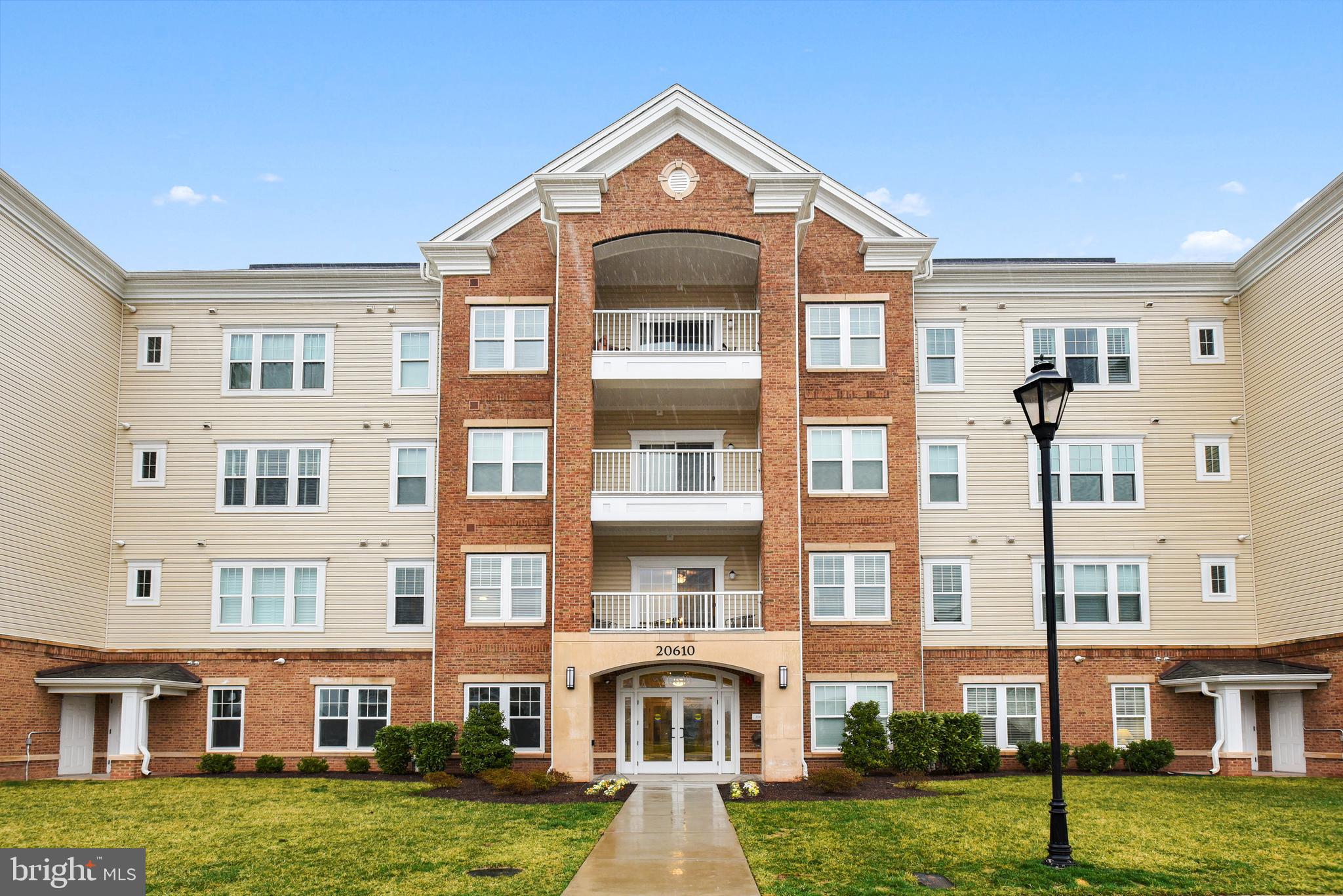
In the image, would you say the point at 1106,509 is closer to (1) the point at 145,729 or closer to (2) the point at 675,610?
(2) the point at 675,610

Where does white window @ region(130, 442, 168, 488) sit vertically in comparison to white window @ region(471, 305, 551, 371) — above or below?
below

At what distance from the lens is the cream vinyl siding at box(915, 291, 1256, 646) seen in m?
29.3

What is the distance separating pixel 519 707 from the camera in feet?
92.2

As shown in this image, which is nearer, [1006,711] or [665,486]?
[665,486]

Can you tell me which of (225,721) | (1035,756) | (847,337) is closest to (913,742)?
(1035,756)

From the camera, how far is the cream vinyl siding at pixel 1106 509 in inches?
1153

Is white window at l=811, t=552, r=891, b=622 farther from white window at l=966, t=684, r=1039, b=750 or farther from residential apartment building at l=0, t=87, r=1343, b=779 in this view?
Result: white window at l=966, t=684, r=1039, b=750

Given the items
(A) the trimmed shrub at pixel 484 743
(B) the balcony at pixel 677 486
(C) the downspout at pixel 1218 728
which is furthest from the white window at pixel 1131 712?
(A) the trimmed shrub at pixel 484 743

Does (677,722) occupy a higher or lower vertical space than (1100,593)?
lower

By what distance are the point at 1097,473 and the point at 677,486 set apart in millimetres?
10378

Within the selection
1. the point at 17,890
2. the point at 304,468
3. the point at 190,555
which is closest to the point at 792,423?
the point at 304,468

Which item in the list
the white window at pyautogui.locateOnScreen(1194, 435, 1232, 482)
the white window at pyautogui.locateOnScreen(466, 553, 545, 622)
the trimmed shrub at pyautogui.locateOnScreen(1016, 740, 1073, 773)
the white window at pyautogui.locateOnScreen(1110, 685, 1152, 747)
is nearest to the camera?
the trimmed shrub at pyautogui.locateOnScreen(1016, 740, 1073, 773)

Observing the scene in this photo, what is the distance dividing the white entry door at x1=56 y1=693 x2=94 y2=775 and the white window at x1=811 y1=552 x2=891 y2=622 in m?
16.7

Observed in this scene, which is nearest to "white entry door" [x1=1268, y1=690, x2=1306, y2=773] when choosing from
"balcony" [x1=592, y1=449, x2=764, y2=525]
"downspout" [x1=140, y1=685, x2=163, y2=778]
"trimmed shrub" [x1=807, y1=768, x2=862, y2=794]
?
"trimmed shrub" [x1=807, y1=768, x2=862, y2=794]
